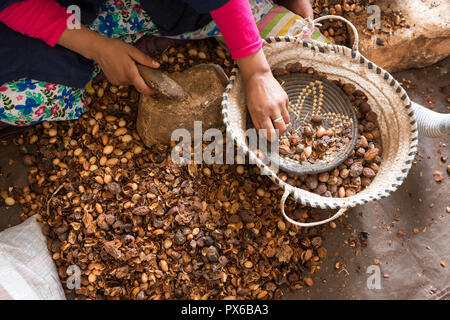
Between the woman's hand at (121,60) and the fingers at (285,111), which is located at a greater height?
the woman's hand at (121,60)

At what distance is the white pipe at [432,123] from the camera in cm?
101

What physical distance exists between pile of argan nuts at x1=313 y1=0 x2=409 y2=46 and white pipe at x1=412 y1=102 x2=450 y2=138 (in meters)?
0.29

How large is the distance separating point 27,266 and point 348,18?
1.24 metres

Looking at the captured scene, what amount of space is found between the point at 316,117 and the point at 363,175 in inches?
8.4

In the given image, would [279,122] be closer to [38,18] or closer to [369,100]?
[369,100]

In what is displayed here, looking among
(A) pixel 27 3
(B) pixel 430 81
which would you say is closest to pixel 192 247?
(A) pixel 27 3

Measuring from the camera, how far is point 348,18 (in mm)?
1233

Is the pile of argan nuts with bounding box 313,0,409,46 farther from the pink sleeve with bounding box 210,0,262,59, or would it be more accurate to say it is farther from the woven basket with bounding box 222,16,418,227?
the pink sleeve with bounding box 210,0,262,59

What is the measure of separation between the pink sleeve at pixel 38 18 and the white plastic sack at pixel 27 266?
53 centimetres
